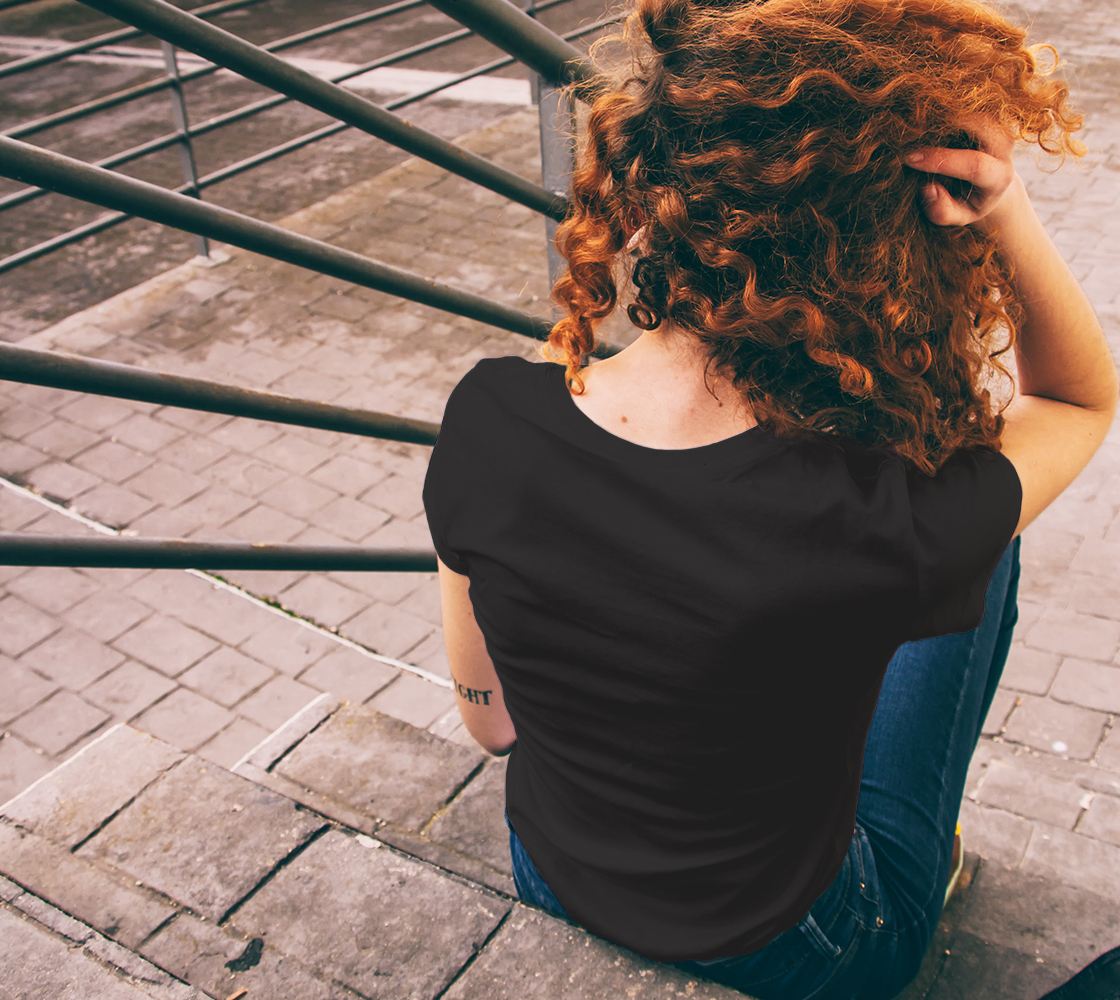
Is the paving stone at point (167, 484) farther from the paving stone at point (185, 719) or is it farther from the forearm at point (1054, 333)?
the forearm at point (1054, 333)

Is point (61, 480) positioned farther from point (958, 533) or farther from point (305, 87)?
point (958, 533)

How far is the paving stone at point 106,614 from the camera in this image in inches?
137

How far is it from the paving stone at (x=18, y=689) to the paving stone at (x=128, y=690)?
0.15 metres

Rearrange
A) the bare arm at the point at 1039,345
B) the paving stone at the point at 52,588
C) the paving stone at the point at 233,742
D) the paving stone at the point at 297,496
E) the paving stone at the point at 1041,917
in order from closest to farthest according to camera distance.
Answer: the bare arm at the point at 1039,345 → the paving stone at the point at 1041,917 → the paving stone at the point at 233,742 → the paving stone at the point at 52,588 → the paving stone at the point at 297,496

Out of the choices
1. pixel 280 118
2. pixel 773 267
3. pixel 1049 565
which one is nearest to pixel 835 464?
pixel 773 267

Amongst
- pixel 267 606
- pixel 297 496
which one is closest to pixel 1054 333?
pixel 267 606

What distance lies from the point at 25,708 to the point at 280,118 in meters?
6.47

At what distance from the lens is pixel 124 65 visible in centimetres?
984

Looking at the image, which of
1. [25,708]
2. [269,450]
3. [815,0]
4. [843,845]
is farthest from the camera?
→ [269,450]

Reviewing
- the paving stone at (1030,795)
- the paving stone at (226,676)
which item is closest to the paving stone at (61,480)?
the paving stone at (226,676)

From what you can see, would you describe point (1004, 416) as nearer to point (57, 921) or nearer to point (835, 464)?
point (835, 464)

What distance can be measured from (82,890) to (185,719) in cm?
169

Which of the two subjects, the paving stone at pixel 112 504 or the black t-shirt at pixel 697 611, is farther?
the paving stone at pixel 112 504

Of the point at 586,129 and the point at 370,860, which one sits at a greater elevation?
the point at 586,129
